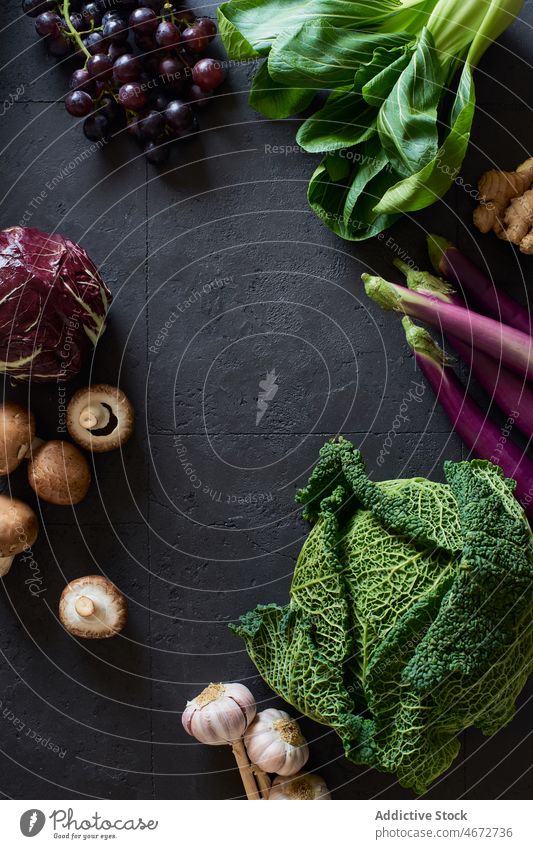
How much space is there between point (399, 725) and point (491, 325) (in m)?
0.75

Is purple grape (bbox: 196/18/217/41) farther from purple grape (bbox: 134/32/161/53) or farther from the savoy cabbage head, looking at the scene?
the savoy cabbage head

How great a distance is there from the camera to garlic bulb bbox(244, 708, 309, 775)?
1.59 meters

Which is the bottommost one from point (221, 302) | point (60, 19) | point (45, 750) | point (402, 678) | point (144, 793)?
point (144, 793)

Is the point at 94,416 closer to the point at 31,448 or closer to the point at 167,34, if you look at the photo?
the point at 31,448

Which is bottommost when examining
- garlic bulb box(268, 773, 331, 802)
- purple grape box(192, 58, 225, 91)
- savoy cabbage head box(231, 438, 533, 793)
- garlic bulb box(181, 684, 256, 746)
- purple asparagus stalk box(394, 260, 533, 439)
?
garlic bulb box(268, 773, 331, 802)

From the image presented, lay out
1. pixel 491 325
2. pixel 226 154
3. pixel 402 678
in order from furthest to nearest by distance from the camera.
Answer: pixel 226 154 → pixel 491 325 → pixel 402 678

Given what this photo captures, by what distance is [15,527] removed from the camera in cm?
161

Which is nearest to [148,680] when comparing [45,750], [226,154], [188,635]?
[188,635]

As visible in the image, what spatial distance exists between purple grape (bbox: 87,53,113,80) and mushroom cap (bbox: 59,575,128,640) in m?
0.97

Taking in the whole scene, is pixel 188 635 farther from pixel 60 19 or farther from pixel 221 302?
pixel 60 19

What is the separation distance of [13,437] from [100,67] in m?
0.73

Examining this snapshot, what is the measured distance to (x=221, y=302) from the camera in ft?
5.66

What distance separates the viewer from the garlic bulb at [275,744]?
1589 millimetres

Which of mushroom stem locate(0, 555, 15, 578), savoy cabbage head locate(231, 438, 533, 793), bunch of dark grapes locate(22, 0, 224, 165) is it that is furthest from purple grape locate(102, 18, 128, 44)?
mushroom stem locate(0, 555, 15, 578)
